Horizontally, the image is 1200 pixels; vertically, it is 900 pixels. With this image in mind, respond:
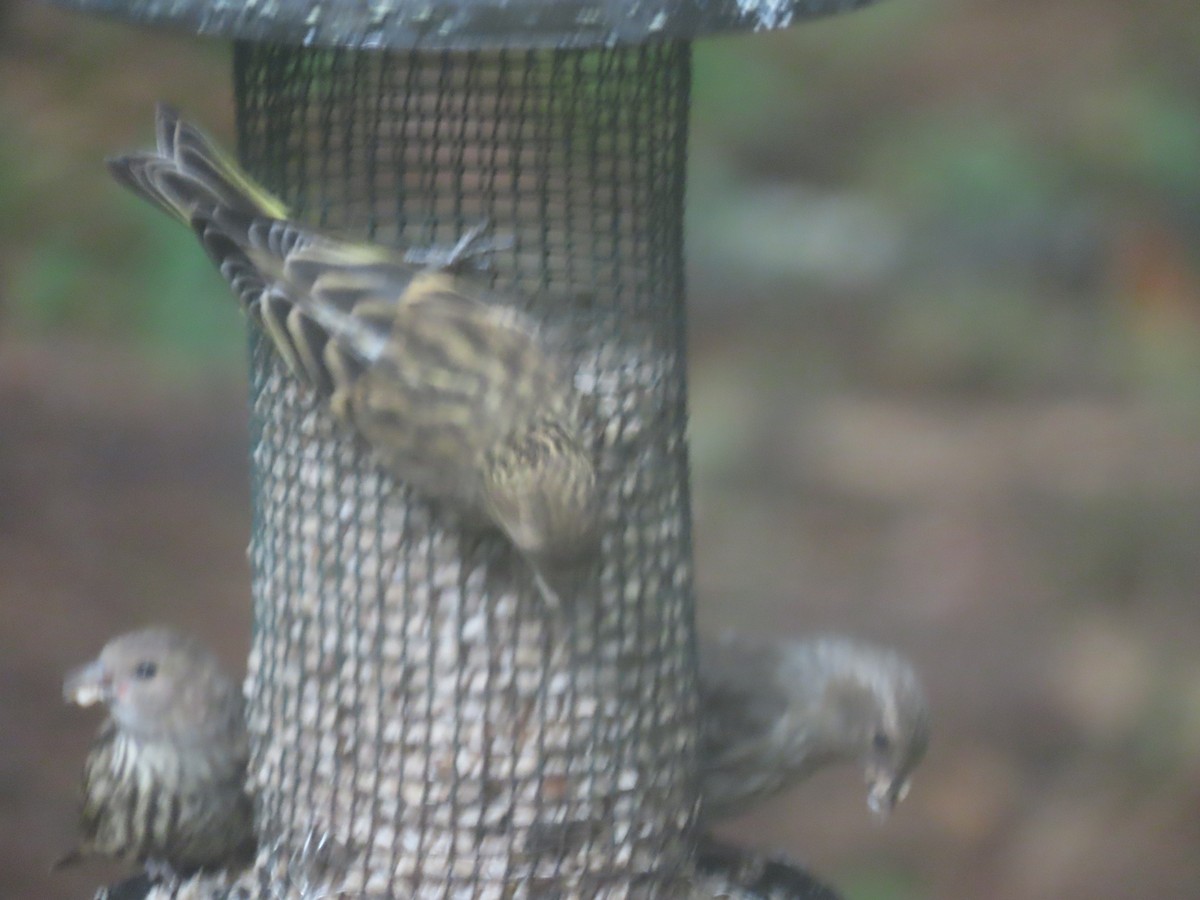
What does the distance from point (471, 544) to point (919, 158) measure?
4850mm

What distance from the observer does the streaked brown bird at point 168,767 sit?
4000mm

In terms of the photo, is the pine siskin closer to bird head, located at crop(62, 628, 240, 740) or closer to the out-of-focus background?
bird head, located at crop(62, 628, 240, 740)

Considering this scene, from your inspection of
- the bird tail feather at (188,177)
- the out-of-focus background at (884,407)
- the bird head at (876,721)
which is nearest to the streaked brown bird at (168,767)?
the bird tail feather at (188,177)

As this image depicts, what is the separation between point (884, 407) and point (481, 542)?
519cm

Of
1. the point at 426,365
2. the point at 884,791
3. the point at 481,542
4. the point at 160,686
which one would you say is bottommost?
the point at 884,791

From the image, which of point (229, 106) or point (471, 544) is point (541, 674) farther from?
point (229, 106)

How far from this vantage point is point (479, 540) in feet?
12.2

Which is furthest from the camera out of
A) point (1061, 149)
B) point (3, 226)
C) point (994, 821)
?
point (1061, 149)

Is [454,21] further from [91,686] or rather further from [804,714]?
[804,714]

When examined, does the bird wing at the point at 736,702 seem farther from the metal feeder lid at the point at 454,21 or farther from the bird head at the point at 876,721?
the metal feeder lid at the point at 454,21

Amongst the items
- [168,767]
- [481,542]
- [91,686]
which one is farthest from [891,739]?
[91,686]

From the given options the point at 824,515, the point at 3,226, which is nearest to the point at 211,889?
the point at 3,226

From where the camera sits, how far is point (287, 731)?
153 inches

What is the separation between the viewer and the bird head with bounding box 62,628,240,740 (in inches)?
160
